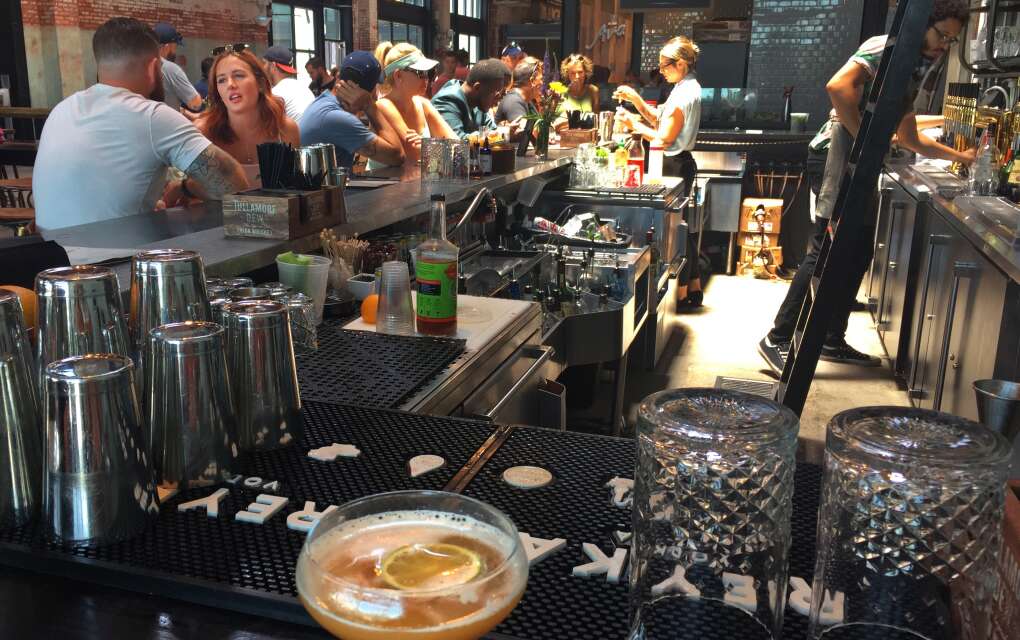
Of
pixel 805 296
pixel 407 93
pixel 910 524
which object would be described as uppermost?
pixel 407 93

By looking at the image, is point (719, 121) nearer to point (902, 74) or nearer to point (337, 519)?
point (902, 74)

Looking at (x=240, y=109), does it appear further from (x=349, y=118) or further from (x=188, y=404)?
(x=188, y=404)

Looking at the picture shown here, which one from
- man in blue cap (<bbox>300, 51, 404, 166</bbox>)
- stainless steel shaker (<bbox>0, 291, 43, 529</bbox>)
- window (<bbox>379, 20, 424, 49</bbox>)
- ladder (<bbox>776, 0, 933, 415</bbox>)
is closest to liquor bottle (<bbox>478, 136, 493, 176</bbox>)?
man in blue cap (<bbox>300, 51, 404, 166</bbox>)

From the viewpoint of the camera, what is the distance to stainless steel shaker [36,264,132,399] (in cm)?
126

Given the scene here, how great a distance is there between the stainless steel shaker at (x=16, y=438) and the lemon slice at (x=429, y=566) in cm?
59

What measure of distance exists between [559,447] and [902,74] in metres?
1.79

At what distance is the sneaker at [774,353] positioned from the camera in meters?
5.07

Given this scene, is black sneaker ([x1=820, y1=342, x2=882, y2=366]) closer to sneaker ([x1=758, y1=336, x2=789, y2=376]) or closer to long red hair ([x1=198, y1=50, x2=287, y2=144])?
sneaker ([x1=758, y1=336, x2=789, y2=376])

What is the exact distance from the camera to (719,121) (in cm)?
966

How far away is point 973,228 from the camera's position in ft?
11.0

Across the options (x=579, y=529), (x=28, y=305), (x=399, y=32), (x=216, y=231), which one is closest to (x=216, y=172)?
(x=216, y=231)

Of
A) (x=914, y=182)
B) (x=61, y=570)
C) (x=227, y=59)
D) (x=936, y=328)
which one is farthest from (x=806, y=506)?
(x=914, y=182)

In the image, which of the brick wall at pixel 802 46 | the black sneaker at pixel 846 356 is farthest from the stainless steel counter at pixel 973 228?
the brick wall at pixel 802 46

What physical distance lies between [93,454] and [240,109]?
3387 millimetres
